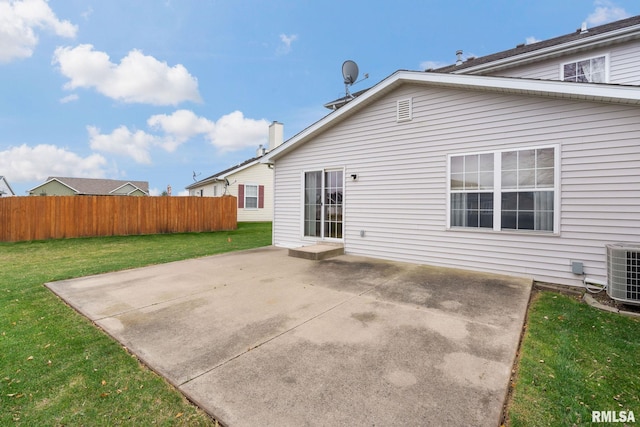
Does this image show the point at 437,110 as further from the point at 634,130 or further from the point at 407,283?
the point at 407,283

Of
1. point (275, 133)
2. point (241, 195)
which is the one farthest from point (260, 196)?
point (275, 133)

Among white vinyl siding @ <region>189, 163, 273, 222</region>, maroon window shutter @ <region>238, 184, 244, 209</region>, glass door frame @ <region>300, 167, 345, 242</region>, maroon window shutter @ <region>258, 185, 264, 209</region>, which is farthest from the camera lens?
maroon window shutter @ <region>258, 185, 264, 209</region>

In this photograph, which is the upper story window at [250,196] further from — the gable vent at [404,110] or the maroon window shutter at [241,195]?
the gable vent at [404,110]

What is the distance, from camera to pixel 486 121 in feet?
17.8

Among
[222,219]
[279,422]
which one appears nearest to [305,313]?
[279,422]

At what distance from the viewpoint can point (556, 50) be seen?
7328 millimetres

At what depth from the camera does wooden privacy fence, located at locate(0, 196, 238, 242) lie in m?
10.1

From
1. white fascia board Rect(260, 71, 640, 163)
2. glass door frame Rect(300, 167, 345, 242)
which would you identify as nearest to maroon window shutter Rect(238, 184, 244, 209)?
glass door frame Rect(300, 167, 345, 242)

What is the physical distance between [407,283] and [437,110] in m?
3.76

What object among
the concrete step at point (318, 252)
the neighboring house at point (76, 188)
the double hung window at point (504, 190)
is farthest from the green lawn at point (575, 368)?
the neighboring house at point (76, 188)

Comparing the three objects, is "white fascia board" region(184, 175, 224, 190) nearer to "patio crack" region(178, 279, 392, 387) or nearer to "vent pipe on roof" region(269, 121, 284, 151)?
"vent pipe on roof" region(269, 121, 284, 151)

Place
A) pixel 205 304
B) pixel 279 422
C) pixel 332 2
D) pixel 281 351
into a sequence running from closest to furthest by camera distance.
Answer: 1. pixel 279 422
2. pixel 281 351
3. pixel 205 304
4. pixel 332 2

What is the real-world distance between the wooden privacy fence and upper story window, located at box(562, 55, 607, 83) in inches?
538

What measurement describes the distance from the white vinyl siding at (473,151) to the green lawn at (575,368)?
1612mm
